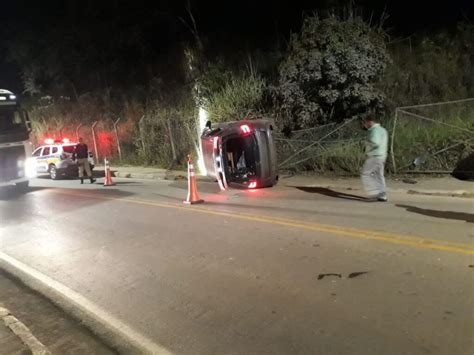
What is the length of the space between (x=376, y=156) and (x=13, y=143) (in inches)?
463

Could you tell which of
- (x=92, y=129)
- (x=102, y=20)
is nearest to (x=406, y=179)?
(x=92, y=129)

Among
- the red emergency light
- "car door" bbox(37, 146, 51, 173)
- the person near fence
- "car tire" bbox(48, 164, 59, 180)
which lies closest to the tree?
the red emergency light

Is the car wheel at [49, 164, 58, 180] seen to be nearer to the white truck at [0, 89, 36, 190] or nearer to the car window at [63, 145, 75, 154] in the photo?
the car window at [63, 145, 75, 154]

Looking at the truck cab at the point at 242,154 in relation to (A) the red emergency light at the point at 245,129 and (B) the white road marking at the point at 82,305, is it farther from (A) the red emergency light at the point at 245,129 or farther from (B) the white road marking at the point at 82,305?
(B) the white road marking at the point at 82,305

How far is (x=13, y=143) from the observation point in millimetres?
16203

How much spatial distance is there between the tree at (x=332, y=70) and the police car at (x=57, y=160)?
32.4 ft

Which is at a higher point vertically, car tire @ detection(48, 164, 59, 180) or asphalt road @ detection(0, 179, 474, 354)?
car tire @ detection(48, 164, 59, 180)

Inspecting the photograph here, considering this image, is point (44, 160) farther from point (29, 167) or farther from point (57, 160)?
point (29, 167)

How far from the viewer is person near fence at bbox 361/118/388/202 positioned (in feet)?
32.9

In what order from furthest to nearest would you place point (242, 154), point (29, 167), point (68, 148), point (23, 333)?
1. point (68, 148)
2. point (29, 167)
3. point (242, 154)
4. point (23, 333)

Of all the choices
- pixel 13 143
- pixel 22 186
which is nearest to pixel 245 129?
pixel 13 143

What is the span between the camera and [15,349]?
4.59 meters

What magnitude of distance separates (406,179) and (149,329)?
31.6ft

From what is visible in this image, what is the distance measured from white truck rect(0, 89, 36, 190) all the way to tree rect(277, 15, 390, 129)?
8744mm
